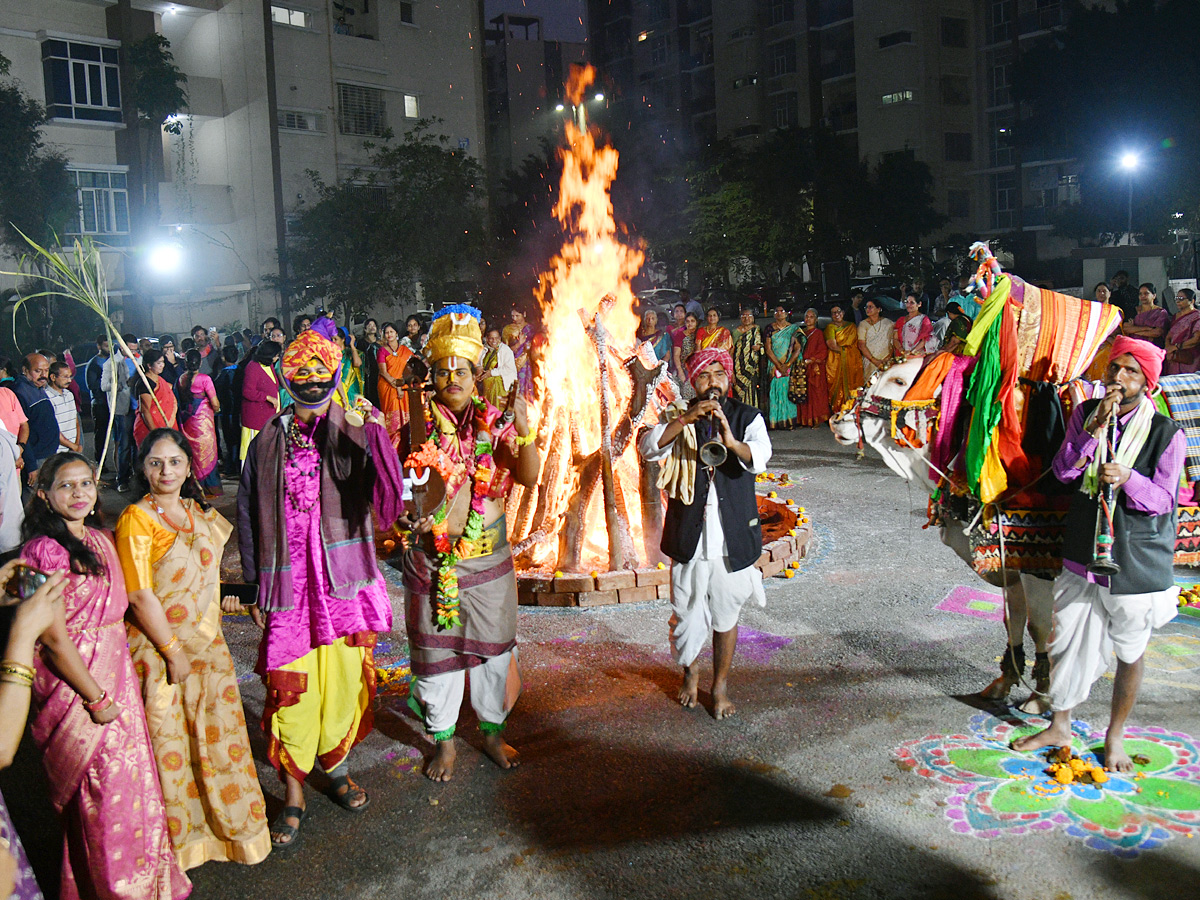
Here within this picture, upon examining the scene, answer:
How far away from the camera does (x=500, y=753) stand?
194 inches

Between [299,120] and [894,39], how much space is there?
27367 millimetres

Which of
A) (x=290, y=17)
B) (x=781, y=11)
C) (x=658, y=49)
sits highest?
(x=658, y=49)

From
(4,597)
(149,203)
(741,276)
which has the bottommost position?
(4,597)

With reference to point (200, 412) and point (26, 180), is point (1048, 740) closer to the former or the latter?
point (200, 412)

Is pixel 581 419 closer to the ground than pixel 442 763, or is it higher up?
higher up

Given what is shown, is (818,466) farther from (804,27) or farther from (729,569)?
(804,27)

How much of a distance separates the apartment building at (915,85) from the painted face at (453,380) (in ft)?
126

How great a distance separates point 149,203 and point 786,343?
23.5 meters

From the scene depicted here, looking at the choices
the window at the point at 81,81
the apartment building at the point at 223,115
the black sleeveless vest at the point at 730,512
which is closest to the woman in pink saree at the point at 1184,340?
the black sleeveless vest at the point at 730,512

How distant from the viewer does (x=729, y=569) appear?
17.4 feet

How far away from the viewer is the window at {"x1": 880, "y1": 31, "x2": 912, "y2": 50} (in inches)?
1780

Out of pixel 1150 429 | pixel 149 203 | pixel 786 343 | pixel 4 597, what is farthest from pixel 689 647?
pixel 149 203

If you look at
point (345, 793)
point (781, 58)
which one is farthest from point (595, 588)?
point (781, 58)

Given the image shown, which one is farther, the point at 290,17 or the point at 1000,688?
the point at 290,17
